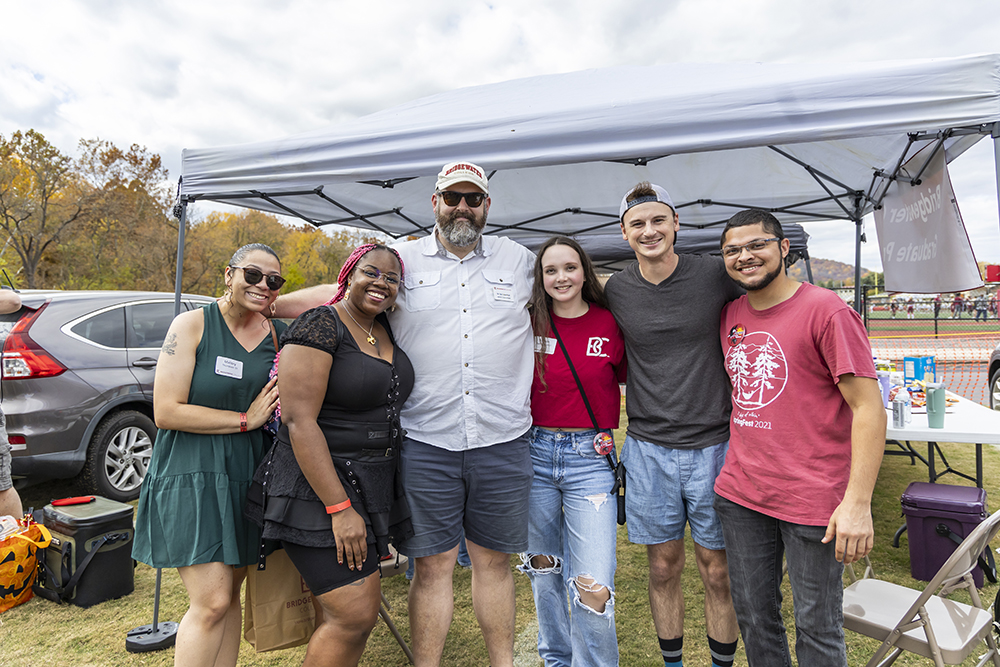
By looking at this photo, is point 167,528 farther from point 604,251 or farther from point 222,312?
point 604,251

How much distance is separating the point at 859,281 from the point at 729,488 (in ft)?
13.9

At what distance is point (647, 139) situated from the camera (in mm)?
2414

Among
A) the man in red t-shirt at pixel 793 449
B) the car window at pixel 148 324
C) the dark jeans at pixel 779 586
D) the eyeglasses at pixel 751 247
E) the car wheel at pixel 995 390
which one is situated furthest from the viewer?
the car wheel at pixel 995 390

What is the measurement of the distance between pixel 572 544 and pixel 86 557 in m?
2.92

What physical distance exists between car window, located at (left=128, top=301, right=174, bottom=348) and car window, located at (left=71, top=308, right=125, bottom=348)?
0.09 metres

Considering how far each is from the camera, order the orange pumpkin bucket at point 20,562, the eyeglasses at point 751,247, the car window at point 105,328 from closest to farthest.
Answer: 1. the eyeglasses at point 751,247
2. the orange pumpkin bucket at point 20,562
3. the car window at point 105,328

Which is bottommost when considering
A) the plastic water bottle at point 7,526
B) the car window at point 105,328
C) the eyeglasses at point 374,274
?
the plastic water bottle at point 7,526

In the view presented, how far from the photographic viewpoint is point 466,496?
7.42ft

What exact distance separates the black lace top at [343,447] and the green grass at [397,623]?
1.26 metres

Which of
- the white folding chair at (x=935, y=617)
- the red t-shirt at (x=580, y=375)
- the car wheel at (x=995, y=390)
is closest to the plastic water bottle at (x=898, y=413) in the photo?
the white folding chair at (x=935, y=617)

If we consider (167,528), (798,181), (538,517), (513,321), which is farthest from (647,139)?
(798,181)

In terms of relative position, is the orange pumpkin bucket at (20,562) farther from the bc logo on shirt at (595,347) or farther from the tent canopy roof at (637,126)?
the bc logo on shirt at (595,347)

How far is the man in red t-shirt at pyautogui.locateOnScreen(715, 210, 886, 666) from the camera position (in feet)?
5.83

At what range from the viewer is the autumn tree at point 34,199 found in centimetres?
2598
